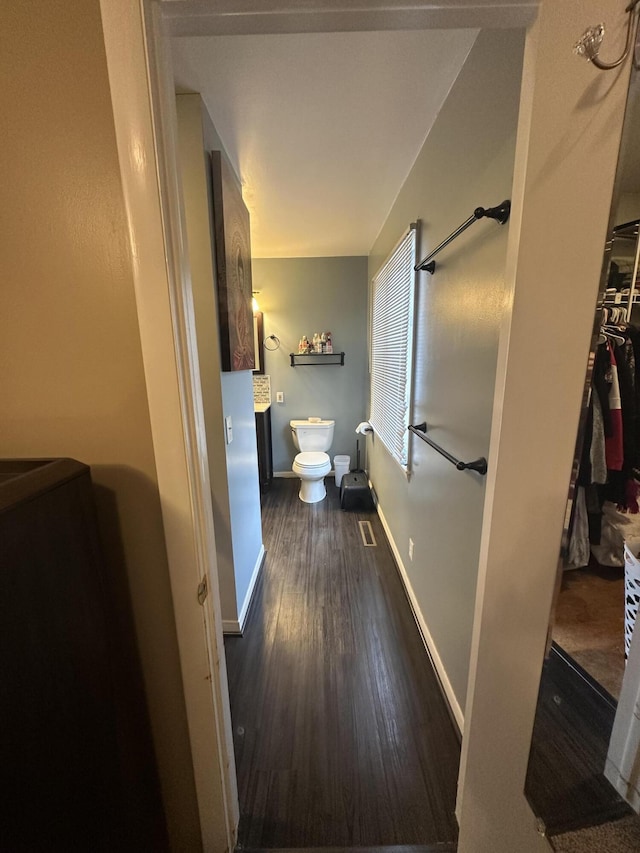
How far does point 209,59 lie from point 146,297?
1.17 metres

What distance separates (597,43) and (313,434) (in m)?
3.27

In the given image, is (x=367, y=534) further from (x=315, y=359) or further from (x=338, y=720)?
(x=315, y=359)

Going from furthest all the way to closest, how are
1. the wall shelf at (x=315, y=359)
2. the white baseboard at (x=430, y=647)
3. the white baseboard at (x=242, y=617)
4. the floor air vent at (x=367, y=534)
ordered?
the wall shelf at (x=315, y=359)
the floor air vent at (x=367, y=534)
the white baseboard at (x=242, y=617)
the white baseboard at (x=430, y=647)

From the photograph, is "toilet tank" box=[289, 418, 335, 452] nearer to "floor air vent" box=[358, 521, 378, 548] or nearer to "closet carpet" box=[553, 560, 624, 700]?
"floor air vent" box=[358, 521, 378, 548]

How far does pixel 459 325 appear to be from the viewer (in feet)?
4.04

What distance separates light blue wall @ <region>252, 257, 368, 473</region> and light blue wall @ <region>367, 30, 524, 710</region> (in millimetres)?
1822

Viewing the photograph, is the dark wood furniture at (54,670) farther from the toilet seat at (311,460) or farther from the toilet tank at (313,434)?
the toilet tank at (313,434)

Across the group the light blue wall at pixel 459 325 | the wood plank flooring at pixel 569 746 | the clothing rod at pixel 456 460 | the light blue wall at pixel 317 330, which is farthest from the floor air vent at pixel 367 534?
the wood plank flooring at pixel 569 746

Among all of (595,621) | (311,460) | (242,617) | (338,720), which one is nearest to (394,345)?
(311,460)

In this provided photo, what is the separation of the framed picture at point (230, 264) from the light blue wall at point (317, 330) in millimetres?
1828

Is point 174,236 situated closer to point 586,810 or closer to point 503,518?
point 503,518

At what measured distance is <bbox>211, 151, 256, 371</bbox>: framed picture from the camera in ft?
4.84

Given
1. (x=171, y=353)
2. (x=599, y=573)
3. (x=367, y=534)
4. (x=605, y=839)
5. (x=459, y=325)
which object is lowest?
(x=367, y=534)

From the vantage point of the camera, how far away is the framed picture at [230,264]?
4.84ft
